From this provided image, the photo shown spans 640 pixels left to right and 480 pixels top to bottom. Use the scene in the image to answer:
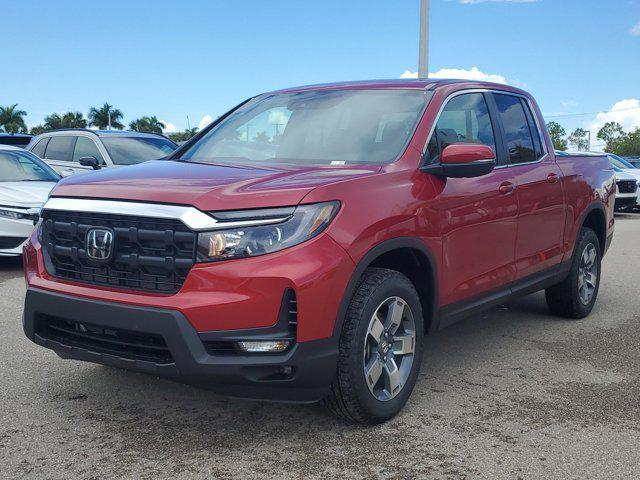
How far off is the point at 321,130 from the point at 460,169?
92 centimetres

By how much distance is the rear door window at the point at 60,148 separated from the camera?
12531 millimetres

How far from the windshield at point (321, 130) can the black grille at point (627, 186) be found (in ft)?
50.2

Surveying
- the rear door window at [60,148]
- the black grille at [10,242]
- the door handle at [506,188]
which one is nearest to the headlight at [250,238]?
the door handle at [506,188]

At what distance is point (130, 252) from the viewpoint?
333cm

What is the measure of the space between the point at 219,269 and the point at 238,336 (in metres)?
0.30

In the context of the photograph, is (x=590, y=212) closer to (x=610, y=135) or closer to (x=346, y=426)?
(x=346, y=426)

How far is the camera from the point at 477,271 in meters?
4.43

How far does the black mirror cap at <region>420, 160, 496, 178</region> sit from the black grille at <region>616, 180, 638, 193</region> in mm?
15562

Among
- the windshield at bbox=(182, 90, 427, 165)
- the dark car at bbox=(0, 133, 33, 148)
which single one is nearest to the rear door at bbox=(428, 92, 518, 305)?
the windshield at bbox=(182, 90, 427, 165)

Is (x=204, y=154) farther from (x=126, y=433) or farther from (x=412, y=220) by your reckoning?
(x=126, y=433)

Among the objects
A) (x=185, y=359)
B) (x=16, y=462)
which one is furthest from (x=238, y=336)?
(x=16, y=462)

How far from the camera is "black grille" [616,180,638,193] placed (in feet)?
59.4

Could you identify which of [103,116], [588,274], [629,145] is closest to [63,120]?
[103,116]

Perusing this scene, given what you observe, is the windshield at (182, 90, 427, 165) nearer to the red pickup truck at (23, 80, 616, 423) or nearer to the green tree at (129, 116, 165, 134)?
the red pickup truck at (23, 80, 616, 423)
